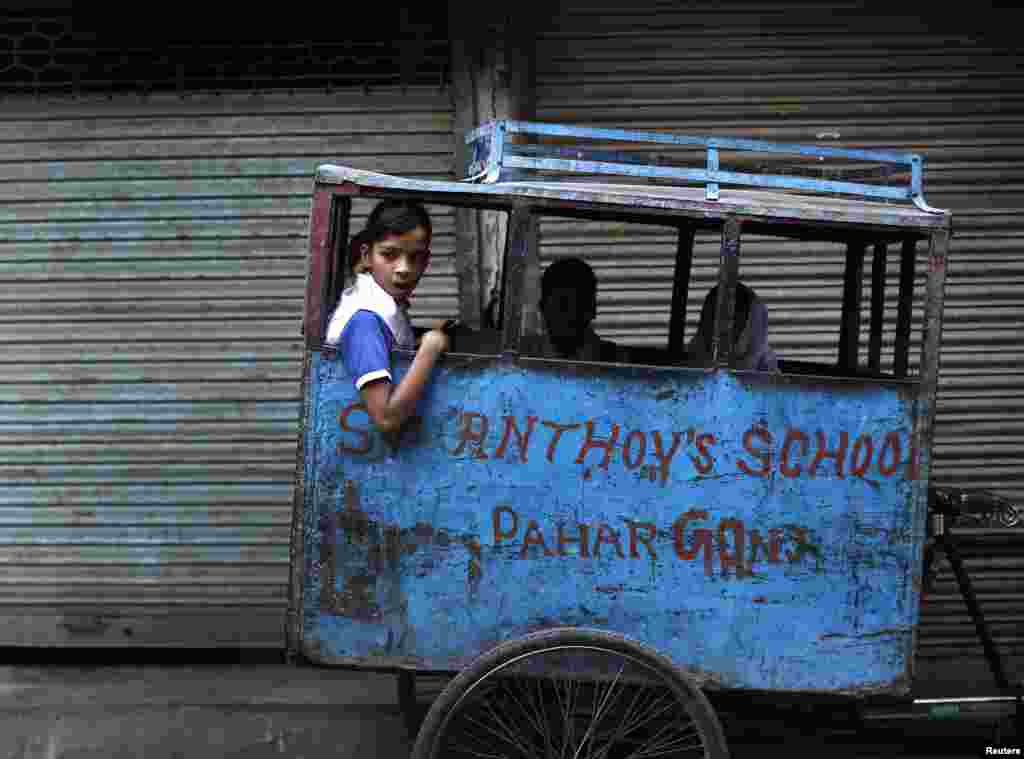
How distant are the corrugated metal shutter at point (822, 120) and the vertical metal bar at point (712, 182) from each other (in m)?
2.18

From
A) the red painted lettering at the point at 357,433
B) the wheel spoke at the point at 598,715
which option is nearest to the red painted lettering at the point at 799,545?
the wheel spoke at the point at 598,715

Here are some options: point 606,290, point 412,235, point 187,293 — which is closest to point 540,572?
point 412,235

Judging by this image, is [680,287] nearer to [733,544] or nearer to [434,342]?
[733,544]

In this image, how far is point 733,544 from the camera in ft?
10.7

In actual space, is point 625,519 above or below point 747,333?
below

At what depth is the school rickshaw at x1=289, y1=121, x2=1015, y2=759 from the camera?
3195 millimetres

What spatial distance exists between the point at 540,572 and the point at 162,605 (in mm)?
2898

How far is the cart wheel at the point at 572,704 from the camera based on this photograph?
318 cm

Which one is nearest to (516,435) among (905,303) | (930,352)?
(930,352)

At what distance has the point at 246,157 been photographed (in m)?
5.45

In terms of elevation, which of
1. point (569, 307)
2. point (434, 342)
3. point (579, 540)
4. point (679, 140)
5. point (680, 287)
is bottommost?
point (579, 540)

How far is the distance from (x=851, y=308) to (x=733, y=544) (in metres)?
1.22

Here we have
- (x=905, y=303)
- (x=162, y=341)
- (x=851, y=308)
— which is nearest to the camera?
(x=905, y=303)

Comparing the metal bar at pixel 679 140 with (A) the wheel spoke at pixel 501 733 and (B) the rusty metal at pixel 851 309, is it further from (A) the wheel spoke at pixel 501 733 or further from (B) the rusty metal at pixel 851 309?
(A) the wheel spoke at pixel 501 733
